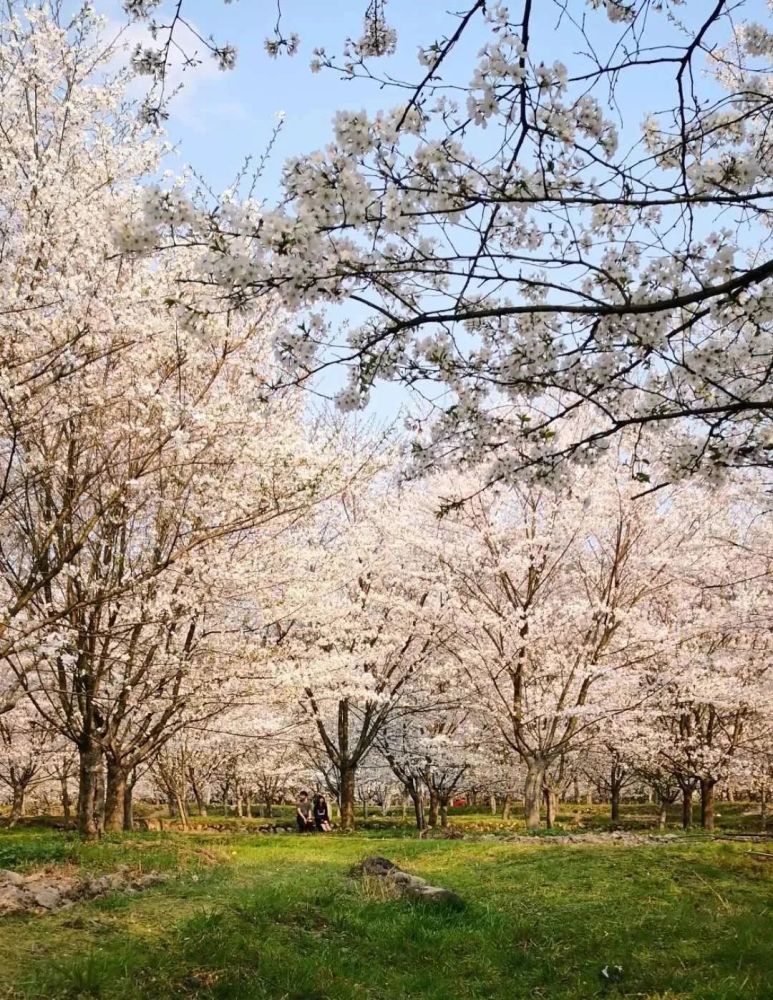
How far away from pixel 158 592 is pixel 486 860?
545 centimetres

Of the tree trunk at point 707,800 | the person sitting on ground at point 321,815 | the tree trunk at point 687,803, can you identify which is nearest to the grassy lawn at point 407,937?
the person sitting on ground at point 321,815

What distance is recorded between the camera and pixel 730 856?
8.44 meters

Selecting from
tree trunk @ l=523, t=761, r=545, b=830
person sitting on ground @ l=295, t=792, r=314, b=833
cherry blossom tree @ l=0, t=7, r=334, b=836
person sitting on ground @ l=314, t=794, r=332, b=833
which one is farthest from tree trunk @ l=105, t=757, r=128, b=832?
tree trunk @ l=523, t=761, r=545, b=830

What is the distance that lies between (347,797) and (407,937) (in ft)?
44.9

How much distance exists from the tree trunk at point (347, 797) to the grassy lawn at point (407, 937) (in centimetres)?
1048

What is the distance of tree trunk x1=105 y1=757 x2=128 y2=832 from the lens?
37.7 feet

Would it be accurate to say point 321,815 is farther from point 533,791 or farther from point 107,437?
point 107,437

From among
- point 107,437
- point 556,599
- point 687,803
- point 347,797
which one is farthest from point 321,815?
point 107,437

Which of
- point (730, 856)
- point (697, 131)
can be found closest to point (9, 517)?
point (697, 131)

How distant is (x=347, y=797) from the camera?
61.3 feet

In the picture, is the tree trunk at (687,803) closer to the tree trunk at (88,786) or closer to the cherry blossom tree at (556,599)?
the cherry blossom tree at (556,599)

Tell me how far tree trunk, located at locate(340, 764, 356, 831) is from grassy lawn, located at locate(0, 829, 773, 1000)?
34.4 ft

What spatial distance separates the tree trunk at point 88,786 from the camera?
10500 millimetres

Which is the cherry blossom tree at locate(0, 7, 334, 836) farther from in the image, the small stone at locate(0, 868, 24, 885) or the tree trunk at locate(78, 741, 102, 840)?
the small stone at locate(0, 868, 24, 885)
